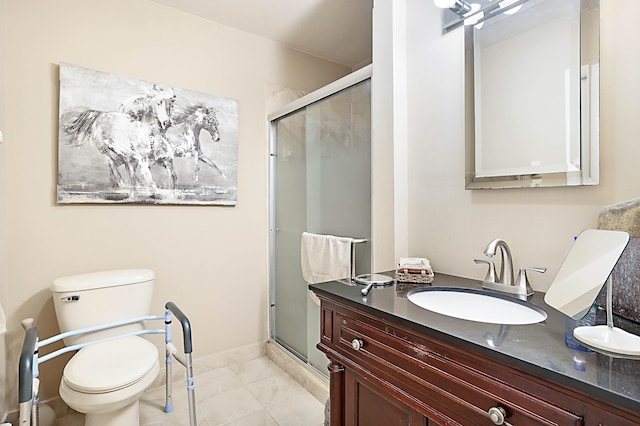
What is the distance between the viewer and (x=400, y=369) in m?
0.90

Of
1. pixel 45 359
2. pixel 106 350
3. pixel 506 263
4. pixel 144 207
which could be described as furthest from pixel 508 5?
pixel 45 359

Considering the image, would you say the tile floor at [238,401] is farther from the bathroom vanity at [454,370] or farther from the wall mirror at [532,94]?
the wall mirror at [532,94]

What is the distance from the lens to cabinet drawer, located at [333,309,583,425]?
65cm

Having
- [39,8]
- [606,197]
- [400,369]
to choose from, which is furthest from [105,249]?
[606,197]

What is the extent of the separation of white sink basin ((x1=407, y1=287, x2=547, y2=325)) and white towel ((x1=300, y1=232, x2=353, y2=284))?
0.70 metres

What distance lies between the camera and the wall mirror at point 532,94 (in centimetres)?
101

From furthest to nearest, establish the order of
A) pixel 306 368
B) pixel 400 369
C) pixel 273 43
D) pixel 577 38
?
pixel 273 43 < pixel 306 368 < pixel 577 38 < pixel 400 369

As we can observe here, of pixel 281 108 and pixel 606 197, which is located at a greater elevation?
pixel 281 108

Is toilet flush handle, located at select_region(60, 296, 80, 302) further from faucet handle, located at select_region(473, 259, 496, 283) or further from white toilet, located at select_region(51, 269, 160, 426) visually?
faucet handle, located at select_region(473, 259, 496, 283)

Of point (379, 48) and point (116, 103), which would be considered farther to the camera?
point (116, 103)

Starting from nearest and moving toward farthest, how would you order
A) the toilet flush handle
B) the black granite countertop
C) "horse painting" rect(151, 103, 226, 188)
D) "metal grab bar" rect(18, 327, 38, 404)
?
1. the black granite countertop
2. "metal grab bar" rect(18, 327, 38, 404)
3. the toilet flush handle
4. "horse painting" rect(151, 103, 226, 188)

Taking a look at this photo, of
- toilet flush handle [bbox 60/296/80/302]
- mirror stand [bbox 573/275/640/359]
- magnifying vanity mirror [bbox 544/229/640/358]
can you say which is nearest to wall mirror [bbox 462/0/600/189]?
magnifying vanity mirror [bbox 544/229/640/358]

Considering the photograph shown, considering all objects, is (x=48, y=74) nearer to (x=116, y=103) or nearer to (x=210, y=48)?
(x=116, y=103)

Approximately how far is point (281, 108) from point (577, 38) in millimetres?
1777
